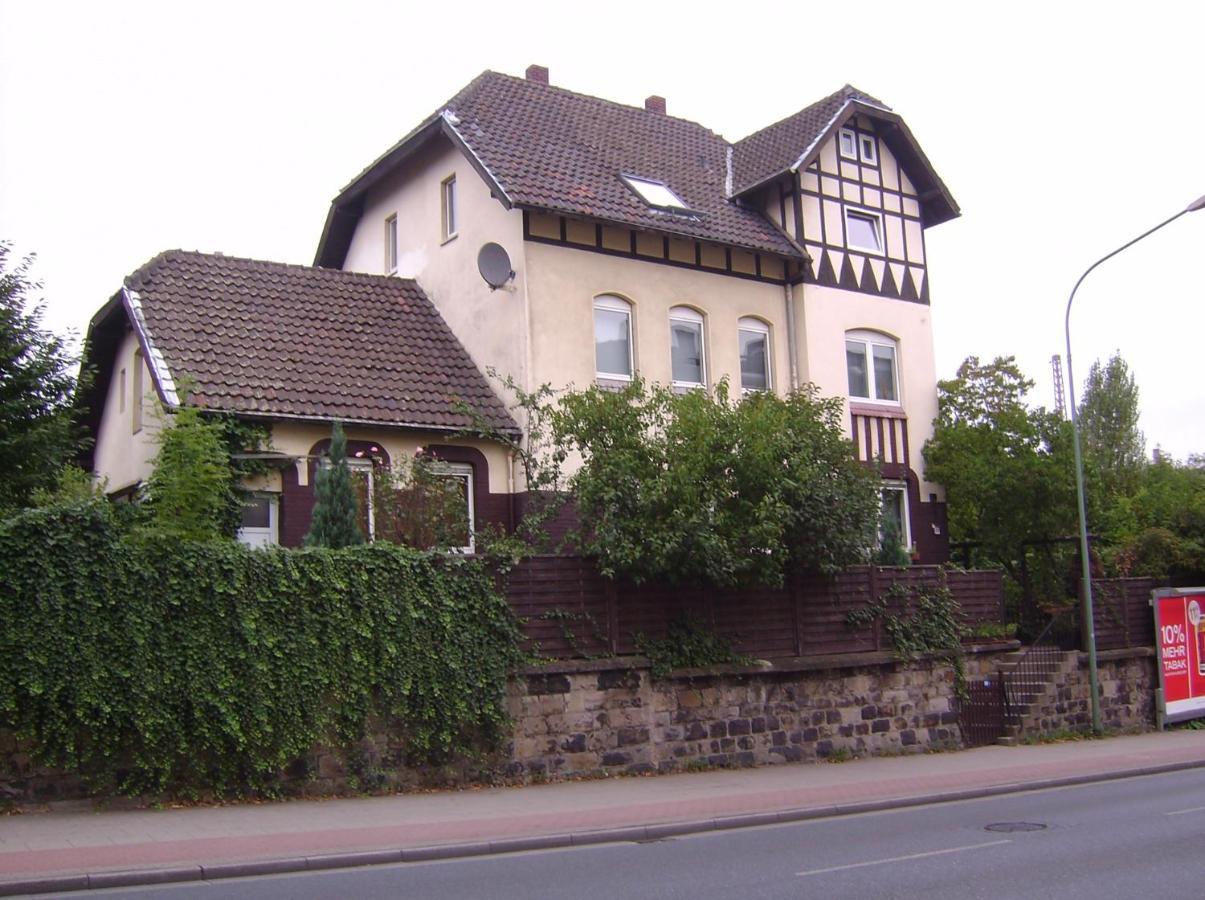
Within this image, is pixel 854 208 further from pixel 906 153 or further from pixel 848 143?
pixel 906 153

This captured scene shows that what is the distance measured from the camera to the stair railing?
20078 millimetres

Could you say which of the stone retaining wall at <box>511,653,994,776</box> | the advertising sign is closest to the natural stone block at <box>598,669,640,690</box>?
the stone retaining wall at <box>511,653,994,776</box>

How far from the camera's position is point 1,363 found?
19.0 metres

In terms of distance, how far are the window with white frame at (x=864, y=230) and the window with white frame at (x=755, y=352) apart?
273cm

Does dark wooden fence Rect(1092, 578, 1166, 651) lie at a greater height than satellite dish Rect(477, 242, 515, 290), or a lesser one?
lesser

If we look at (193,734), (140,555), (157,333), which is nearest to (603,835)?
(193,734)

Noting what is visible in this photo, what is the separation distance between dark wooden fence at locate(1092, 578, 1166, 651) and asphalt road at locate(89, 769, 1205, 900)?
9.61 meters

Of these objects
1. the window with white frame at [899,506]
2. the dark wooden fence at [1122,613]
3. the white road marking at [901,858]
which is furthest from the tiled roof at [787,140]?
the white road marking at [901,858]

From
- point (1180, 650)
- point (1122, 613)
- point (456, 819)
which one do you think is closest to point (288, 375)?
point (456, 819)

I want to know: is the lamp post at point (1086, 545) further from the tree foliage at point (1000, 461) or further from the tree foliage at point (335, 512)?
the tree foliage at point (335, 512)

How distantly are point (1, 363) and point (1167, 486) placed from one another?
965 inches

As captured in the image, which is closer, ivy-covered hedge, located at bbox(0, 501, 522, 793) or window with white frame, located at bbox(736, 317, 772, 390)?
ivy-covered hedge, located at bbox(0, 501, 522, 793)

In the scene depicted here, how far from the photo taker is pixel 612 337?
72.5 feet

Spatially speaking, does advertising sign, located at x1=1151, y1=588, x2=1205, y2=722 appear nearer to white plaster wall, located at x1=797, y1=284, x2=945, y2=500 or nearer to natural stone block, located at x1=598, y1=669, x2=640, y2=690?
white plaster wall, located at x1=797, y1=284, x2=945, y2=500
